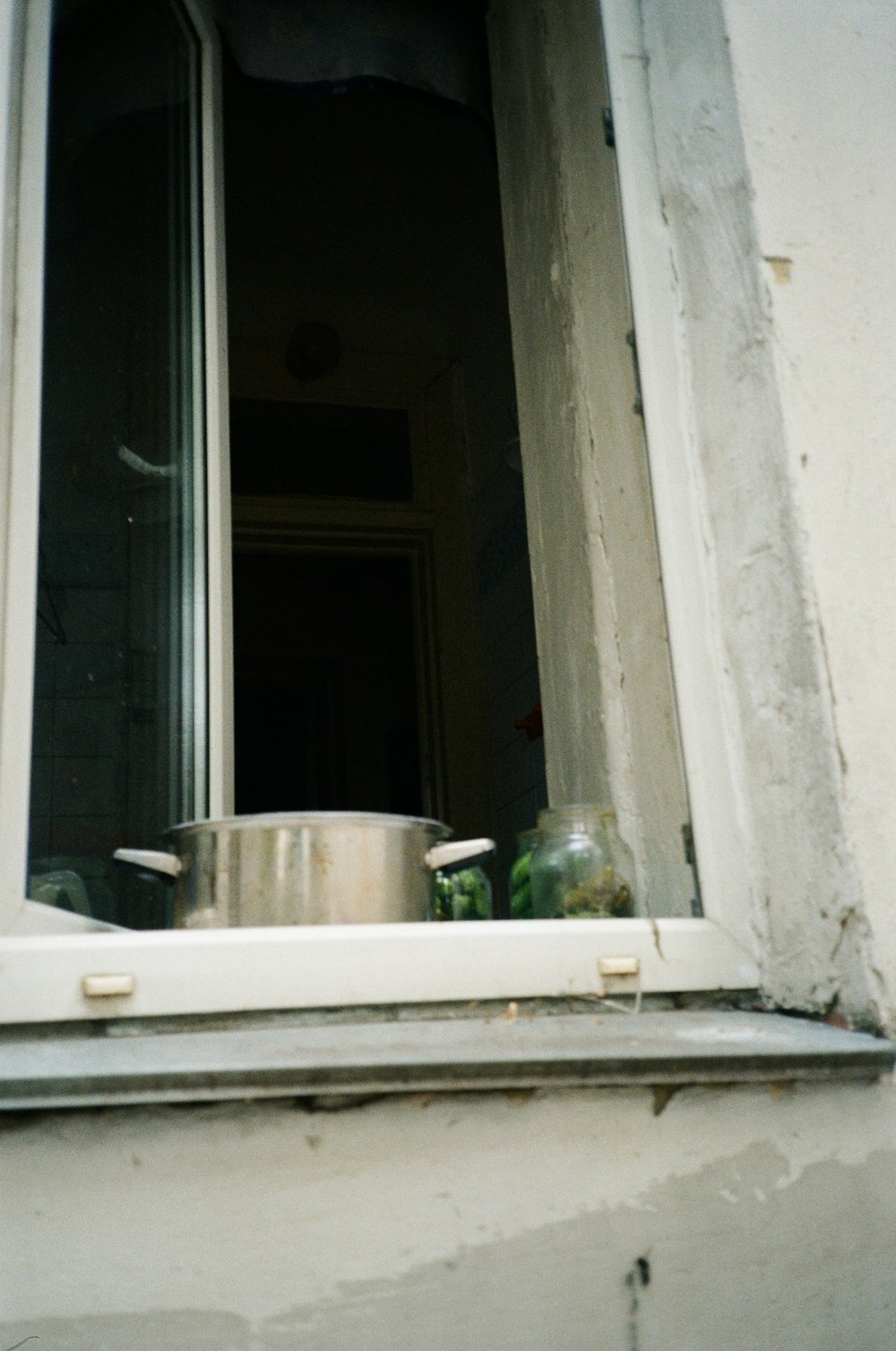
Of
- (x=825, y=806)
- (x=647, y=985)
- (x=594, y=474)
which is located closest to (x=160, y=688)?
(x=594, y=474)

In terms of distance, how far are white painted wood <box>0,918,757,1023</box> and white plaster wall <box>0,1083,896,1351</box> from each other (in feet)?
0.46

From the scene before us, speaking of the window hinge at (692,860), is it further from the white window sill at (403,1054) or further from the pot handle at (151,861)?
the pot handle at (151,861)

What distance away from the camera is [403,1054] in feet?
2.98

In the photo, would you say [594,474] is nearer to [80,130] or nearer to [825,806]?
[825,806]

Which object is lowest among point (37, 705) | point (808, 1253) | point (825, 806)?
point (808, 1253)

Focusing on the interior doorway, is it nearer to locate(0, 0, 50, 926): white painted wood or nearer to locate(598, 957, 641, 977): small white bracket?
locate(598, 957, 641, 977): small white bracket

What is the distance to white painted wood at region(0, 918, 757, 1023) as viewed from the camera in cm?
99

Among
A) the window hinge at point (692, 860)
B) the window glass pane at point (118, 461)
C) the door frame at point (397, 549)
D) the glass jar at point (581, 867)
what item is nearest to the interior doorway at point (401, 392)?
the door frame at point (397, 549)

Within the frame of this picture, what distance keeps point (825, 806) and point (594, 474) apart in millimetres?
646

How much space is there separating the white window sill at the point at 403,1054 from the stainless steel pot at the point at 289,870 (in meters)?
0.12

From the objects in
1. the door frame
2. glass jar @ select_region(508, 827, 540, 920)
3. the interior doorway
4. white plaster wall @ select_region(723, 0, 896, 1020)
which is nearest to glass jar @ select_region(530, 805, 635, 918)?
glass jar @ select_region(508, 827, 540, 920)

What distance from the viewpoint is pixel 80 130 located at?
5.03 feet

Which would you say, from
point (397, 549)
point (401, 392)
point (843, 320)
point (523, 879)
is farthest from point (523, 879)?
point (401, 392)

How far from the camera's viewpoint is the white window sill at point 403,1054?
87 centimetres
